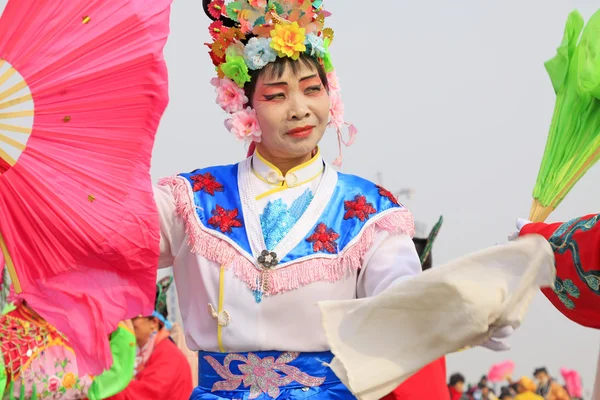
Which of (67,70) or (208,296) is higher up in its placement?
(67,70)

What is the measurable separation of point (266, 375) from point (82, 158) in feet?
2.43

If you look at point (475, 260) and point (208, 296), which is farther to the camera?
point (208, 296)

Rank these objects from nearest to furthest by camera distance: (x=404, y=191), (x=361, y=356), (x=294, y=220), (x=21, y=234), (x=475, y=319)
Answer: (x=475, y=319) → (x=361, y=356) → (x=21, y=234) → (x=294, y=220) → (x=404, y=191)

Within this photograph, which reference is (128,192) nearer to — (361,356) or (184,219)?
(184,219)

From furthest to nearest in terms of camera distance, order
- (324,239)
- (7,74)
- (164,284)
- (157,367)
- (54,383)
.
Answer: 1. (164,284)
2. (157,367)
3. (54,383)
4. (324,239)
5. (7,74)

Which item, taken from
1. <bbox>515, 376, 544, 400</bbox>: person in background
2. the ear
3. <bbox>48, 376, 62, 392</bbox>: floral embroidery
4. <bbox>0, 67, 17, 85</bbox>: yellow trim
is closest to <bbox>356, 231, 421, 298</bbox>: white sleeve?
<bbox>0, 67, 17, 85</bbox>: yellow trim

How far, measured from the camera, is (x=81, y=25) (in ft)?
8.59

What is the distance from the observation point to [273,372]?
265cm

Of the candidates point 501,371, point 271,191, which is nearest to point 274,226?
point 271,191

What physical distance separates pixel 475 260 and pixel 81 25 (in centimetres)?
122

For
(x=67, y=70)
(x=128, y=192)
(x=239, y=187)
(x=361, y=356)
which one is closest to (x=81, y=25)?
(x=67, y=70)

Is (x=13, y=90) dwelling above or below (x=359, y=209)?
above

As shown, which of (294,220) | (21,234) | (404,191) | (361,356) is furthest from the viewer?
(404,191)

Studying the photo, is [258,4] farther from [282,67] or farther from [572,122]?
[572,122]
